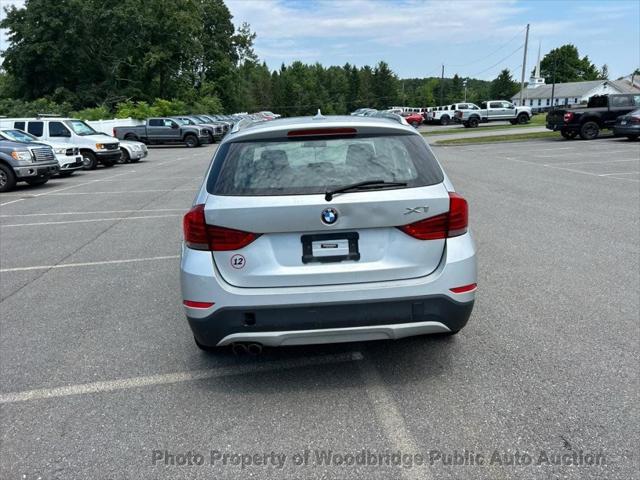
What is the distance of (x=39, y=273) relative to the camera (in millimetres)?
6543

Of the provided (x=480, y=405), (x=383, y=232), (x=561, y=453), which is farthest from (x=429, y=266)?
(x=561, y=453)

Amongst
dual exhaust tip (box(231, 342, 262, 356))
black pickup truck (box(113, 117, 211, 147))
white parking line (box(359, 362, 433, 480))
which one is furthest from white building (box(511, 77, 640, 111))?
dual exhaust tip (box(231, 342, 262, 356))

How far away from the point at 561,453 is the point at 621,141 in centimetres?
2464

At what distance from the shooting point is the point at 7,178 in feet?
48.1

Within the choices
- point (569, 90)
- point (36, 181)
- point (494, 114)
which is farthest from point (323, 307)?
point (569, 90)

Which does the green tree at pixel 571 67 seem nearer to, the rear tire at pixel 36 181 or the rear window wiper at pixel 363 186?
the rear tire at pixel 36 181

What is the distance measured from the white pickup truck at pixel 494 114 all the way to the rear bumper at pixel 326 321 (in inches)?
1696

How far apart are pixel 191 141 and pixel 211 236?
32.5 metres

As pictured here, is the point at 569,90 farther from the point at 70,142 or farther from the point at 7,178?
the point at 7,178

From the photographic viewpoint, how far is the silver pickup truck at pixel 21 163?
14477 mm

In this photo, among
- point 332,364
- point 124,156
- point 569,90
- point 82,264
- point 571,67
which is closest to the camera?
point 332,364

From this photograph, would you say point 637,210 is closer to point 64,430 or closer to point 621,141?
point 64,430

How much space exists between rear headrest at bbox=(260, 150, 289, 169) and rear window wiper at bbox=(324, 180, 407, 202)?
385mm

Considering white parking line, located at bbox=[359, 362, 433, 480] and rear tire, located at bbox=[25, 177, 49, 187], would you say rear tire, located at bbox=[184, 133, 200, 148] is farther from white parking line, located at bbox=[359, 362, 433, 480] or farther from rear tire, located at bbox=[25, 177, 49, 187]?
white parking line, located at bbox=[359, 362, 433, 480]
